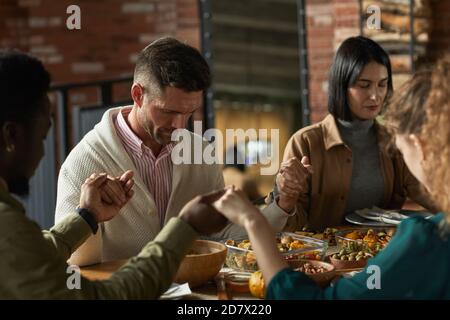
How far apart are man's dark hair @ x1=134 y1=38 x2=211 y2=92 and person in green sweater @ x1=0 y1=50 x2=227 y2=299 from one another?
2.32 feet

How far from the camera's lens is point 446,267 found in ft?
5.04

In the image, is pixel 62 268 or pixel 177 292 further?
pixel 177 292

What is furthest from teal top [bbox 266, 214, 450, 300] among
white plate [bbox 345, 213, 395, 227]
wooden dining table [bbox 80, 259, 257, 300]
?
white plate [bbox 345, 213, 395, 227]

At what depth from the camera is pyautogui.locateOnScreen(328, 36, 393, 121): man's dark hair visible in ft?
9.88

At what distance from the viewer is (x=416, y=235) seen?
155 cm

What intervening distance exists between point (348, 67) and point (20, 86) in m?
1.78

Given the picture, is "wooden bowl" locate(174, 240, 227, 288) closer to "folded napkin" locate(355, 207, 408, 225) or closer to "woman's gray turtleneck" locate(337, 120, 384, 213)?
"folded napkin" locate(355, 207, 408, 225)

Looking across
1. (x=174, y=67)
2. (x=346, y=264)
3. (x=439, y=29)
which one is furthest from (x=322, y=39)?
(x=346, y=264)

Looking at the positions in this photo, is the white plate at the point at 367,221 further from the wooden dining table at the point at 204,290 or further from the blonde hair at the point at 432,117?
the blonde hair at the point at 432,117

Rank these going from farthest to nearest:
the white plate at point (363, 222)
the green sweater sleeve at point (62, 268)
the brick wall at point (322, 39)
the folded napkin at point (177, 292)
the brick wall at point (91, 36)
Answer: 1. the brick wall at point (91, 36)
2. the brick wall at point (322, 39)
3. the white plate at point (363, 222)
4. the folded napkin at point (177, 292)
5. the green sweater sleeve at point (62, 268)

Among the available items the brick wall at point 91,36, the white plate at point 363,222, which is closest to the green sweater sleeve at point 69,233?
the white plate at point 363,222

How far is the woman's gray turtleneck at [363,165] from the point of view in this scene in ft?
10.1

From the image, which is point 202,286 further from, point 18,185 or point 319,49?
point 319,49
